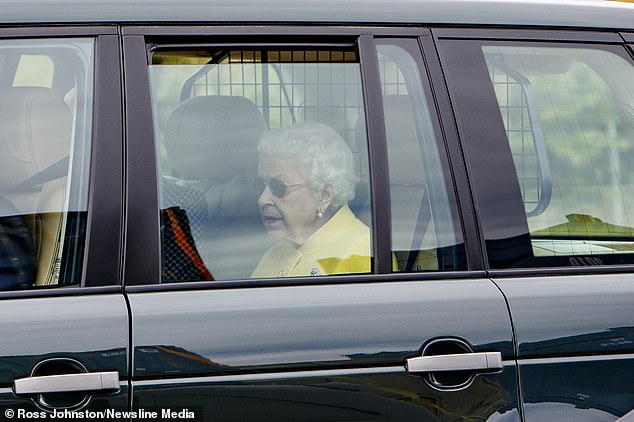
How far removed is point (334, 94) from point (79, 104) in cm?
61

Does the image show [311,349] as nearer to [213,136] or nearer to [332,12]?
[213,136]

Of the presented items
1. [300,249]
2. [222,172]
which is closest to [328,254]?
[300,249]

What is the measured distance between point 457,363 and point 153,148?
33.1 inches

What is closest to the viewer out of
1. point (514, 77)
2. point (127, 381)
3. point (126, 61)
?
point (127, 381)

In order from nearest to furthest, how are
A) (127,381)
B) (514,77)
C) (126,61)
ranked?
(127,381) < (126,61) < (514,77)

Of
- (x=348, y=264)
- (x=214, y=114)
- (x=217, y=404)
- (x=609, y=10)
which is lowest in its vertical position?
(x=217, y=404)

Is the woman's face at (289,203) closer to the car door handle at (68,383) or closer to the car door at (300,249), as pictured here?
the car door at (300,249)

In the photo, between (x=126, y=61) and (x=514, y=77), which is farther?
(x=514, y=77)

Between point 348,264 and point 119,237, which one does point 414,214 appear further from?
point 119,237

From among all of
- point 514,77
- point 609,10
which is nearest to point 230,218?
point 514,77

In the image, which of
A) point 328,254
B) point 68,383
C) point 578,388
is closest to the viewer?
point 68,383

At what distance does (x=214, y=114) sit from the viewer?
2.58m

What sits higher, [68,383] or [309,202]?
[309,202]

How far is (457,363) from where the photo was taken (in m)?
2.36
